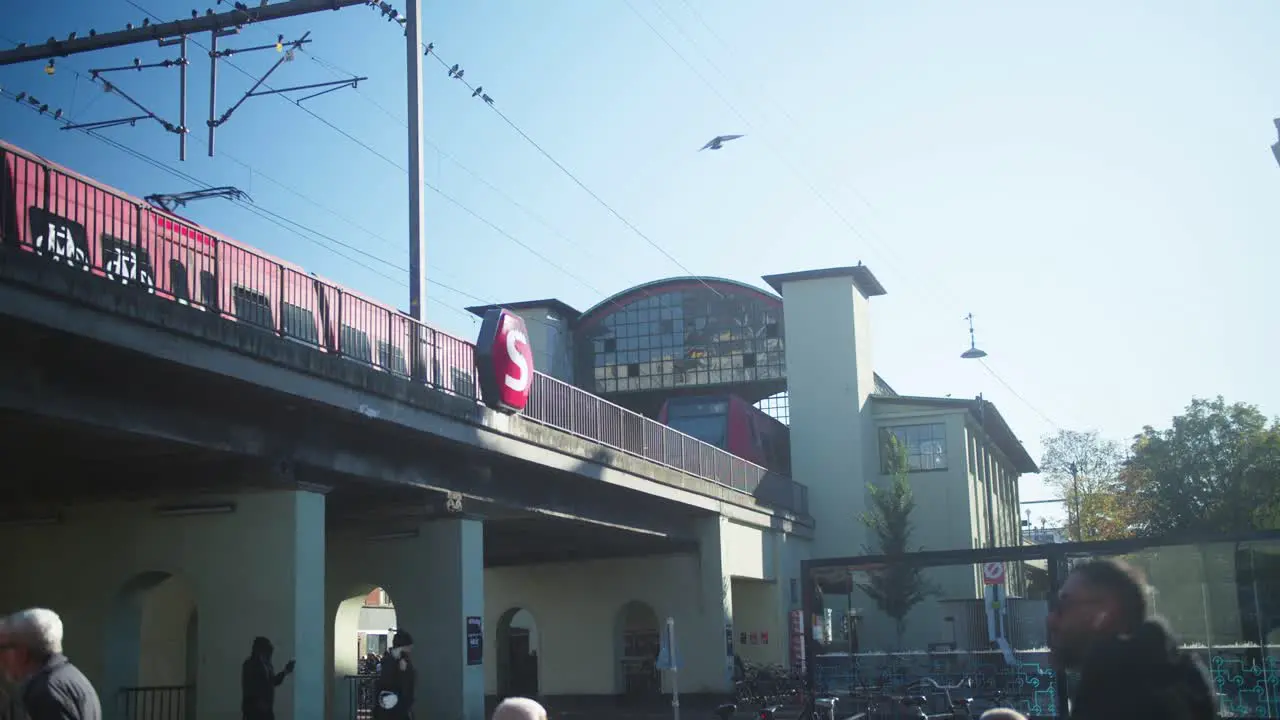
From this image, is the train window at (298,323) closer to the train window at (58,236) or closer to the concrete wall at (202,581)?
the concrete wall at (202,581)

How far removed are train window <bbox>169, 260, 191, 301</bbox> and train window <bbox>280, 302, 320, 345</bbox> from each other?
1340mm

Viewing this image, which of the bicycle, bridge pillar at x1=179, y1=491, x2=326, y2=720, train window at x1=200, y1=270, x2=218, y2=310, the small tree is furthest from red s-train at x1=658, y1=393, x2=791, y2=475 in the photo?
train window at x1=200, y1=270, x2=218, y2=310

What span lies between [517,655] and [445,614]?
837 inches

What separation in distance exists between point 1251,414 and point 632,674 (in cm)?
2989

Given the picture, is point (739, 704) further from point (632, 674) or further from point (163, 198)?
point (163, 198)

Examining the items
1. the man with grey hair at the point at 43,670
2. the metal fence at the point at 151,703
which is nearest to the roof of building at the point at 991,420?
the metal fence at the point at 151,703

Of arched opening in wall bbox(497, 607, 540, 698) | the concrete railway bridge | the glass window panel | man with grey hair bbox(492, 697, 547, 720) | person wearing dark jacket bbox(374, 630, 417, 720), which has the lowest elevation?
arched opening in wall bbox(497, 607, 540, 698)

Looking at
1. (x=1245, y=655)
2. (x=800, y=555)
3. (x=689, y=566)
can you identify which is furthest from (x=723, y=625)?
(x=1245, y=655)

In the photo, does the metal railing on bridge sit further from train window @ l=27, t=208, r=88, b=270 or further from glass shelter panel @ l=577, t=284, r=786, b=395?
glass shelter panel @ l=577, t=284, r=786, b=395

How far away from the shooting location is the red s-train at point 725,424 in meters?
44.0

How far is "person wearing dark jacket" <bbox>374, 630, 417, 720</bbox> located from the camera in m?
18.0

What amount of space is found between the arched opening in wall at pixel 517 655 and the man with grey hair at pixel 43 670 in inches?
1244

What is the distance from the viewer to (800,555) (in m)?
44.4

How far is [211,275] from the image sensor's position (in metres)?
16.2
